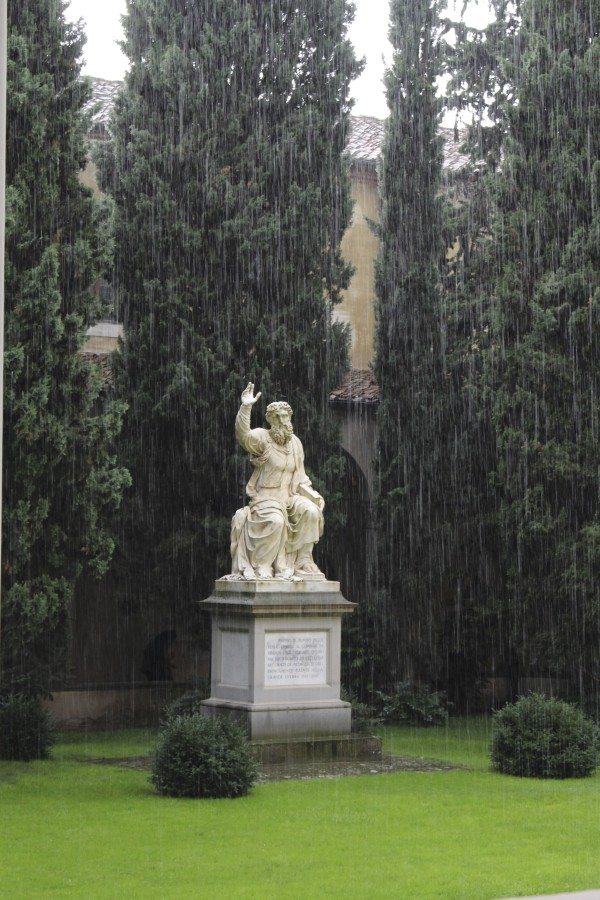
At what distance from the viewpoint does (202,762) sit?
11.5 metres

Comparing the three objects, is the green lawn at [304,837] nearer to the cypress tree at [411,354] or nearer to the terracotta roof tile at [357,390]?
the cypress tree at [411,354]

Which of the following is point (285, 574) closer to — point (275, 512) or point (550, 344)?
point (275, 512)

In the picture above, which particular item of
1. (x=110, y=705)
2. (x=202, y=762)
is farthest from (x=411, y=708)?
(x=202, y=762)

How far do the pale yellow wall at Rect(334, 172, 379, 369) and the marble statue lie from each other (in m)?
11.3

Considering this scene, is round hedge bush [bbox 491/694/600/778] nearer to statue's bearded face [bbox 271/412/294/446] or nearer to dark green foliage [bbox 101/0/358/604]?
statue's bearded face [bbox 271/412/294/446]

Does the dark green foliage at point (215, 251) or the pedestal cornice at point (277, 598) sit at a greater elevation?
the dark green foliage at point (215, 251)

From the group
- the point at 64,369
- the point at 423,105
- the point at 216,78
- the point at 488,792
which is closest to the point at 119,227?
the point at 216,78

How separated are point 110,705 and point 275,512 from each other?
263 inches

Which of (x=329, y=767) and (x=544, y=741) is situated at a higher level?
(x=544, y=741)

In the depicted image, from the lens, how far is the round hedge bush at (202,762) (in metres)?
11.5

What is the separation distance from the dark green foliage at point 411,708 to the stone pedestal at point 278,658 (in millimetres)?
4935

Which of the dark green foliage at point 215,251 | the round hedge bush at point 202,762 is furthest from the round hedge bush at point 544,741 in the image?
the dark green foliage at point 215,251

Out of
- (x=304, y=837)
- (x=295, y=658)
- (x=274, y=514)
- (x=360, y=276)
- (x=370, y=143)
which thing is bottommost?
(x=304, y=837)

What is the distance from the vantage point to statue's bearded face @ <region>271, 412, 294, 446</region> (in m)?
14.4
